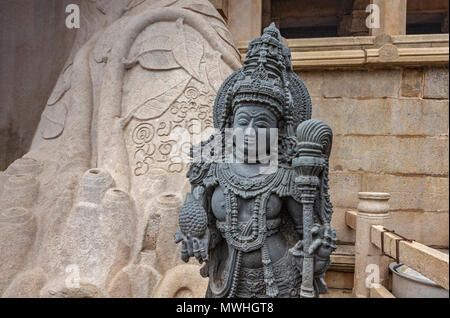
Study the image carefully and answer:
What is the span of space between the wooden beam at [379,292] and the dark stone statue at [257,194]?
127 cm

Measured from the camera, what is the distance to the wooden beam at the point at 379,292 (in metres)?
3.04

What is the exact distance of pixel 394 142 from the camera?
14.9ft

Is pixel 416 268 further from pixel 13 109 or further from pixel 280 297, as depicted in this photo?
pixel 13 109

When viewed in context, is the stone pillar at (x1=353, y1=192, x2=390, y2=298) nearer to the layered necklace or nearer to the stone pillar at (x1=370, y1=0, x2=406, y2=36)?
the layered necklace

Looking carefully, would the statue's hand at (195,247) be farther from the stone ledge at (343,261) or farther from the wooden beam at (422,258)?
the stone ledge at (343,261)

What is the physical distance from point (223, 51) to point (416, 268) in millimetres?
2906

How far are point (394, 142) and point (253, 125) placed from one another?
9.94 feet

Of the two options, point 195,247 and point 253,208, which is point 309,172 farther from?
point 195,247

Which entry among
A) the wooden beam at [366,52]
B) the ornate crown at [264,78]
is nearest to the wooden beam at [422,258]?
the ornate crown at [264,78]

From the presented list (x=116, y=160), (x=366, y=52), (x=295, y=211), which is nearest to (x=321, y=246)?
(x=295, y=211)

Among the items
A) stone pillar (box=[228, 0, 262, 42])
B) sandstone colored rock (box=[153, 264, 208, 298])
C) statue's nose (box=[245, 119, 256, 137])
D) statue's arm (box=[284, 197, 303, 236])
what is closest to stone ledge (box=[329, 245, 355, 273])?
sandstone colored rock (box=[153, 264, 208, 298])

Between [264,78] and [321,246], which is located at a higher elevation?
[264,78]

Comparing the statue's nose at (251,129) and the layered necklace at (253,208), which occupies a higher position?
the statue's nose at (251,129)
